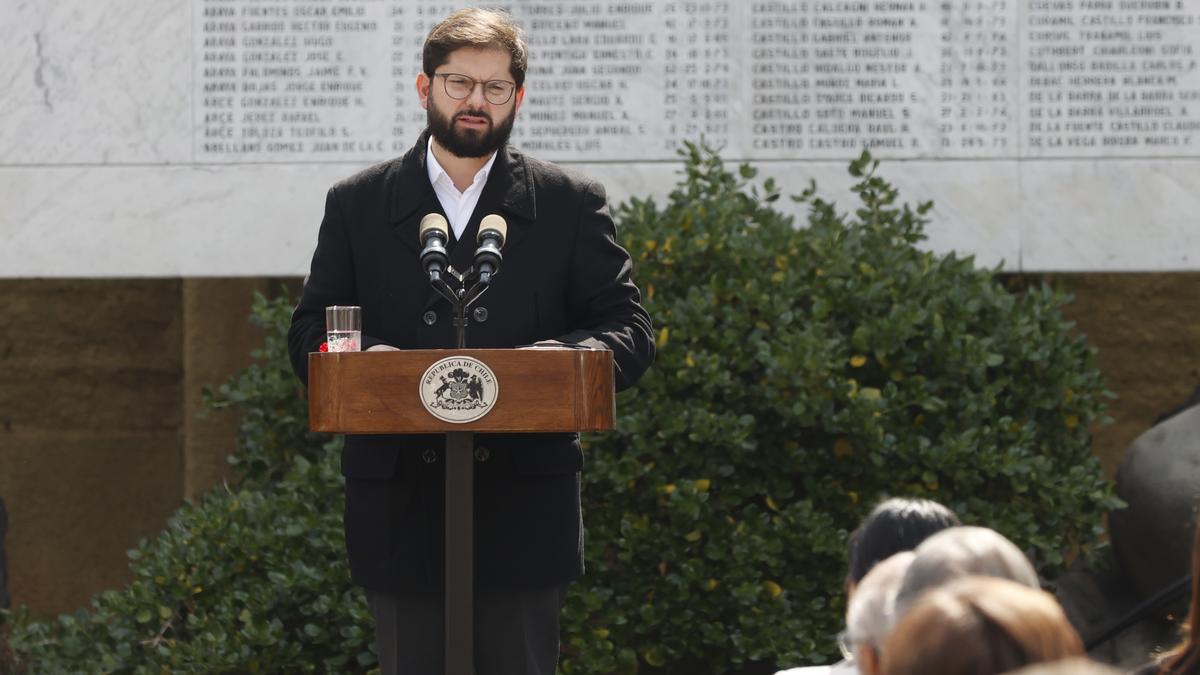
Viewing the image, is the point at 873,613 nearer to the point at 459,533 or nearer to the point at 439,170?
the point at 459,533

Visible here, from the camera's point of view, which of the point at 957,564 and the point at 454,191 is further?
the point at 454,191

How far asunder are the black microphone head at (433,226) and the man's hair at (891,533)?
3.51 feet

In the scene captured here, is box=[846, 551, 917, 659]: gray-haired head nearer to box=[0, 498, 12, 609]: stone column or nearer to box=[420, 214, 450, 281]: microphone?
box=[420, 214, 450, 281]: microphone

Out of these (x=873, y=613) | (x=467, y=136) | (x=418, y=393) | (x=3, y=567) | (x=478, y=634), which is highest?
(x=467, y=136)

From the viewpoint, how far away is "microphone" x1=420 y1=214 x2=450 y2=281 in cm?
324

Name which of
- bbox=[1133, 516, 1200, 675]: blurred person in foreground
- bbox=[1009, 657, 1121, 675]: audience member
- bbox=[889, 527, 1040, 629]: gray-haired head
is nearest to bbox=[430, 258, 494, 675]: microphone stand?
bbox=[889, 527, 1040, 629]: gray-haired head

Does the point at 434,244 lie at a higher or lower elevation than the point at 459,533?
higher

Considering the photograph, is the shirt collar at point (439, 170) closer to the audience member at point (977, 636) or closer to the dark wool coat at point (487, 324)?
the dark wool coat at point (487, 324)

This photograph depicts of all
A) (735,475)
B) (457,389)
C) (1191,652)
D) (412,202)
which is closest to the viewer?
(1191,652)

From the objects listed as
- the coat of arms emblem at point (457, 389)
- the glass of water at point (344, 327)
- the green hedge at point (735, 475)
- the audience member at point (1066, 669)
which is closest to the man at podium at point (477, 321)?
the glass of water at point (344, 327)

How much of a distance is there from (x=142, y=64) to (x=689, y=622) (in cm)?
321

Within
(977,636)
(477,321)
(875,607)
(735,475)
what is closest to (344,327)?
(477,321)

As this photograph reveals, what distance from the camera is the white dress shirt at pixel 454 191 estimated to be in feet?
12.0

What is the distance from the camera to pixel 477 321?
3.55 metres
